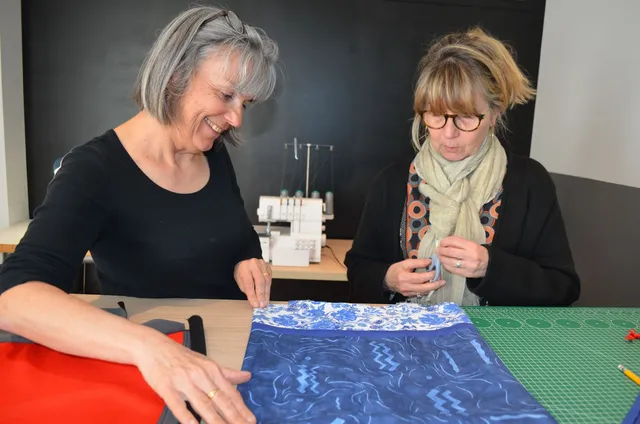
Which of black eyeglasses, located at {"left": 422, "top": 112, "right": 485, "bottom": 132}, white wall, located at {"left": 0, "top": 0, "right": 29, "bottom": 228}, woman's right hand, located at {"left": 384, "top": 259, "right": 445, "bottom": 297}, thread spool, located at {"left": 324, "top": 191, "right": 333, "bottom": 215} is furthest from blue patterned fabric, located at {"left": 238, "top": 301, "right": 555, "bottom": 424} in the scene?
white wall, located at {"left": 0, "top": 0, "right": 29, "bottom": 228}

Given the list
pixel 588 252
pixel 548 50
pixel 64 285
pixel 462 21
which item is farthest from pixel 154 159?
pixel 548 50

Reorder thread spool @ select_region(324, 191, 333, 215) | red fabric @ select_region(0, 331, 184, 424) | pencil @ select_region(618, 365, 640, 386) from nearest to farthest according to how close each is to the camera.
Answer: red fabric @ select_region(0, 331, 184, 424), pencil @ select_region(618, 365, 640, 386), thread spool @ select_region(324, 191, 333, 215)

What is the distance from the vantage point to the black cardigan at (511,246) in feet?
4.68

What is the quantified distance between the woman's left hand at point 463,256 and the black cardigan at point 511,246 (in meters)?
0.03

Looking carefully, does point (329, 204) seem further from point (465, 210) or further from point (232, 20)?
point (232, 20)

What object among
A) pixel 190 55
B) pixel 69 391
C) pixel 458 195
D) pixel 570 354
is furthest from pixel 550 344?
pixel 190 55

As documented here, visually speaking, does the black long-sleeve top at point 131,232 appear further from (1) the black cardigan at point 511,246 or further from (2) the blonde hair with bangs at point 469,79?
(2) the blonde hair with bangs at point 469,79

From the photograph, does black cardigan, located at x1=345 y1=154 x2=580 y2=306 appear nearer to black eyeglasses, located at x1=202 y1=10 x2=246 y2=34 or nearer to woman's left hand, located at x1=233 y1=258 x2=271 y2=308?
woman's left hand, located at x1=233 y1=258 x2=271 y2=308

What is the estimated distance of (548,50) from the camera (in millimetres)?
2910

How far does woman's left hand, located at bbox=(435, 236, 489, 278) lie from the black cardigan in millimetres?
26

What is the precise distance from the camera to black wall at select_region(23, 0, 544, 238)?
112 inches

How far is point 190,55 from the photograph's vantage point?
123cm

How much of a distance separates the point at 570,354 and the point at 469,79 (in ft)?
2.58

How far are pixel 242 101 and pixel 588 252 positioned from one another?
6.01 feet
